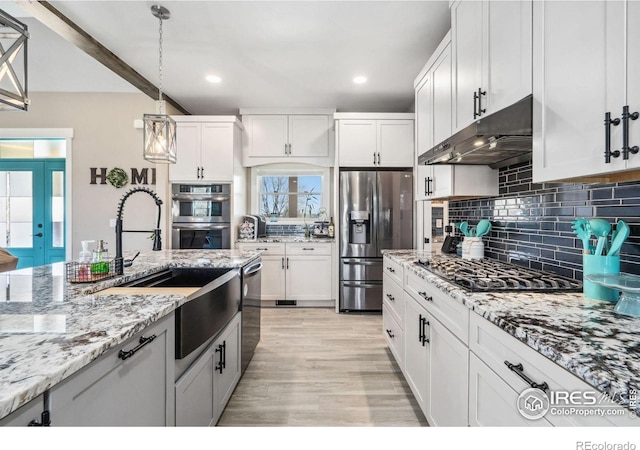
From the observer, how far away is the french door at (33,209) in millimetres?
4512

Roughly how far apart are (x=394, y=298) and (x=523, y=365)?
1569mm

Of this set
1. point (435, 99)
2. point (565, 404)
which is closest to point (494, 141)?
point (435, 99)

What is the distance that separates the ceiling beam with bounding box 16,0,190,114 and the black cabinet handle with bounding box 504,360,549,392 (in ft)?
11.5

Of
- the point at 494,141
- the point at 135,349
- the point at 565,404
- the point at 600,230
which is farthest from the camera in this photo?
the point at 494,141

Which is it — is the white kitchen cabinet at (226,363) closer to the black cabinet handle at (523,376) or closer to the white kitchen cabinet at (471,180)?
the black cabinet handle at (523,376)

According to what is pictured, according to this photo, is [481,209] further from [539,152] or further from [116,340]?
[116,340]

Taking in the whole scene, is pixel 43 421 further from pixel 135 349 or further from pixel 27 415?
pixel 135 349

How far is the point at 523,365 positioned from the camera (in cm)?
89

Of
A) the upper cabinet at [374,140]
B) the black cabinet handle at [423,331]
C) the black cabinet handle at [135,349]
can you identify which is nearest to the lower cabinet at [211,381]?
the black cabinet handle at [135,349]

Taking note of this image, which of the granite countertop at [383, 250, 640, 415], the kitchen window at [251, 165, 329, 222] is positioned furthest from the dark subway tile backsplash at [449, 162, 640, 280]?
the kitchen window at [251, 165, 329, 222]

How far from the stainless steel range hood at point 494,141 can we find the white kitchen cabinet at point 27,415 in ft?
5.71

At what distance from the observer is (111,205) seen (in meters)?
4.29

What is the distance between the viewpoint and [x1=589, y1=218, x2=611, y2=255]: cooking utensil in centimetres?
115
